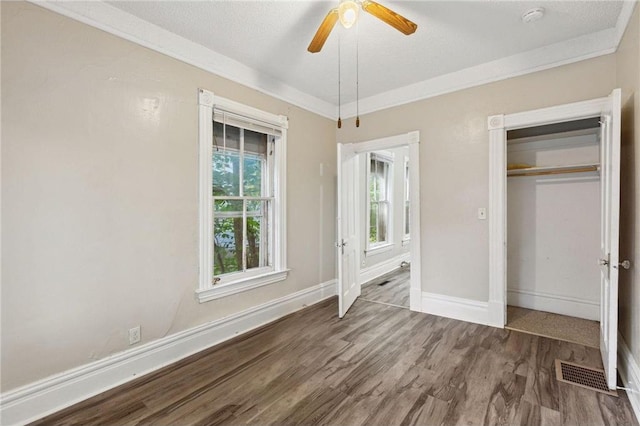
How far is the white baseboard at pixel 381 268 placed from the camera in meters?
4.97

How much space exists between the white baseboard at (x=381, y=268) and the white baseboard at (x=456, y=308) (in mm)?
1494

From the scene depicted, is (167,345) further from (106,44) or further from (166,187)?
(106,44)

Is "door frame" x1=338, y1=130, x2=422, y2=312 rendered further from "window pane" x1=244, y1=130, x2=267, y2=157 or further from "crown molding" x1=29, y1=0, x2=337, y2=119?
"window pane" x1=244, y1=130, x2=267, y2=157

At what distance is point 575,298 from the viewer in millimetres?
3408

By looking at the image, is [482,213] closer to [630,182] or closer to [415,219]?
[415,219]

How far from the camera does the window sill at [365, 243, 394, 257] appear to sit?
5.09 m

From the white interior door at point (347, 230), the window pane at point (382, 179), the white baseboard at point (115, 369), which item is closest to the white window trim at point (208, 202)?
the white baseboard at point (115, 369)

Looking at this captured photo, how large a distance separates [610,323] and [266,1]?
3.35 m

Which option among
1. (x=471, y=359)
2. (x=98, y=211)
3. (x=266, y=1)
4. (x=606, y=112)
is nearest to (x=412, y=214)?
(x=471, y=359)

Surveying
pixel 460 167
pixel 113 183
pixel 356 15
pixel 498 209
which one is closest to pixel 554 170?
pixel 498 209

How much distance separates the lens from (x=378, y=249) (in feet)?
17.7

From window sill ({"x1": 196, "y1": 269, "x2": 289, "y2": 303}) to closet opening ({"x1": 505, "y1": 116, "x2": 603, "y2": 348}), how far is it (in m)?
2.60

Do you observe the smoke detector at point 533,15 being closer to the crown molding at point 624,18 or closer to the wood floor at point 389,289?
the crown molding at point 624,18

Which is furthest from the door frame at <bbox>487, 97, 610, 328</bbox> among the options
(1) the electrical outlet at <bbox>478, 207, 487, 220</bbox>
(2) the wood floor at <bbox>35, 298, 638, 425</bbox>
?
(2) the wood floor at <bbox>35, 298, 638, 425</bbox>
